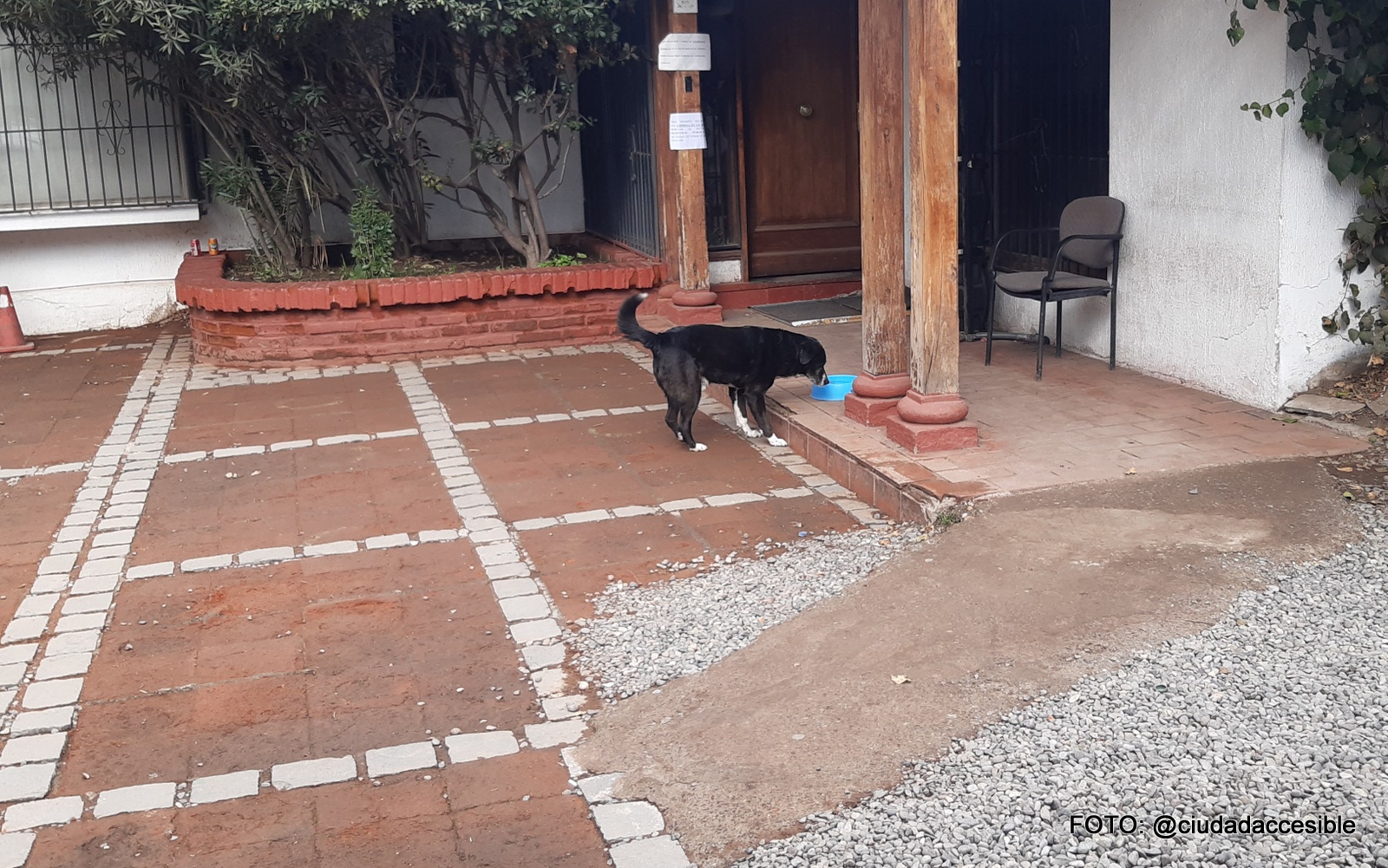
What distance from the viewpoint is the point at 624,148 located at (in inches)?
412

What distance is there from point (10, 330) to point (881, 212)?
7.11 meters

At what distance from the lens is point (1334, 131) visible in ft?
18.8

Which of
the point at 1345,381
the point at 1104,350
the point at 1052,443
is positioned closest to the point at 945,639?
the point at 1052,443

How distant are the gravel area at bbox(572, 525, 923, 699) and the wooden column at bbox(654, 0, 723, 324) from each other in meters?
4.29

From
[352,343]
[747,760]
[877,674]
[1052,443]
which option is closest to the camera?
[747,760]

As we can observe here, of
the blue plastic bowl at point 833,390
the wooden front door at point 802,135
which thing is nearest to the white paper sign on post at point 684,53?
the wooden front door at point 802,135

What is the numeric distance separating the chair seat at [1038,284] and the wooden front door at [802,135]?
334 centimetres

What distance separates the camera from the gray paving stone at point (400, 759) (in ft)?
11.6

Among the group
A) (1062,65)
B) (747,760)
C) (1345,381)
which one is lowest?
(747,760)

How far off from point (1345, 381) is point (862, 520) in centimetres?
253

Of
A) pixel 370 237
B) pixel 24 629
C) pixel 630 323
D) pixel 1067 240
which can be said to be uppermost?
pixel 370 237

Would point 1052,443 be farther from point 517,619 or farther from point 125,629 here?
point 125,629

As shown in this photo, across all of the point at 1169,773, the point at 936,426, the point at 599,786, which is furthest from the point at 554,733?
the point at 936,426

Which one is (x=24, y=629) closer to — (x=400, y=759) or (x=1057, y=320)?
(x=400, y=759)
